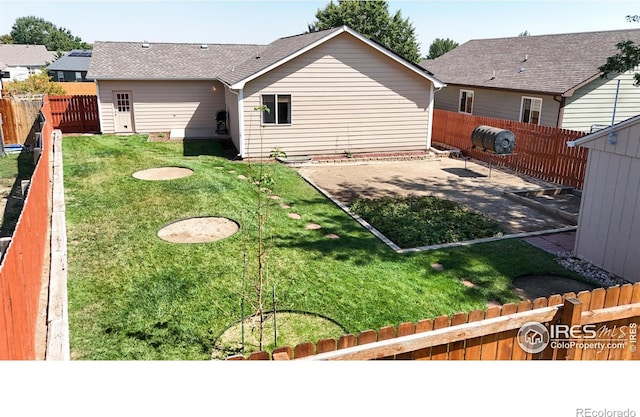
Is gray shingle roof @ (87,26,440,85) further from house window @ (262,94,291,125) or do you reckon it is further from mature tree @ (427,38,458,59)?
mature tree @ (427,38,458,59)

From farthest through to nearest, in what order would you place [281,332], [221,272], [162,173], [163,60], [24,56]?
[24,56]
[163,60]
[162,173]
[221,272]
[281,332]

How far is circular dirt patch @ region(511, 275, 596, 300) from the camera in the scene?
793cm

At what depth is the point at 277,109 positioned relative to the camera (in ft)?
59.2

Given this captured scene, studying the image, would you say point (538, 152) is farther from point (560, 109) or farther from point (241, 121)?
point (241, 121)

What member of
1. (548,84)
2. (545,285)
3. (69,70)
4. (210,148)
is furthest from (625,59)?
(69,70)

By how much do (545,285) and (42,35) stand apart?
13244cm

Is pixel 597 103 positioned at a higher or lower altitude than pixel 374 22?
lower

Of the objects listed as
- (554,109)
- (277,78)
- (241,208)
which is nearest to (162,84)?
(277,78)

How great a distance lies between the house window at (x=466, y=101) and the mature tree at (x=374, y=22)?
2267 cm

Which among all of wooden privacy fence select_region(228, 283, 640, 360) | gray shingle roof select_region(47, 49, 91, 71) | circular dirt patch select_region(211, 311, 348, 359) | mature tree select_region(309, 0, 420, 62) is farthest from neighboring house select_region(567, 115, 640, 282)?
gray shingle roof select_region(47, 49, 91, 71)

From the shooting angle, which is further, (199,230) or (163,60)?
(163,60)

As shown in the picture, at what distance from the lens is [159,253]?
8.82 m

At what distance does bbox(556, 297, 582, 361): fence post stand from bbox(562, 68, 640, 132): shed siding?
54.9ft

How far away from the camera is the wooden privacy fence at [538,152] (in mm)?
15031
